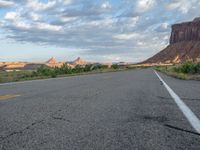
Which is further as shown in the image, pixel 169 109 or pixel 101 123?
pixel 169 109

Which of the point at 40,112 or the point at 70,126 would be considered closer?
the point at 70,126

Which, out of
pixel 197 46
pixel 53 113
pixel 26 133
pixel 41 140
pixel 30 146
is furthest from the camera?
pixel 197 46

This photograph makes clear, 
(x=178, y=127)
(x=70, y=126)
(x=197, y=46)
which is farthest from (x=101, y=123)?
(x=197, y=46)

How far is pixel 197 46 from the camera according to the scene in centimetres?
19550

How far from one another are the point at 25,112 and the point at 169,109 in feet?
10.3

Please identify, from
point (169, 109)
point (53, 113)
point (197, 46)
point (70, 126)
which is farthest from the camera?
point (197, 46)

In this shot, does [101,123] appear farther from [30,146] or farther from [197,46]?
[197,46]

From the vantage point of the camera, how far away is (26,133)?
5090 mm

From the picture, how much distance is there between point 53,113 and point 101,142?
270 centimetres

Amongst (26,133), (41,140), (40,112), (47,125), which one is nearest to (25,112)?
(40,112)

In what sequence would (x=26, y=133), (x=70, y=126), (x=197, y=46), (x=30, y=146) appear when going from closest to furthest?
(x=30, y=146), (x=26, y=133), (x=70, y=126), (x=197, y=46)

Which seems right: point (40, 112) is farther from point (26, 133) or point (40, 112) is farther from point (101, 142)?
point (101, 142)

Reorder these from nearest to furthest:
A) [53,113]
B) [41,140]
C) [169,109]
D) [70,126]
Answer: [41,140] → [70,126] → [53,113] → [169,109]

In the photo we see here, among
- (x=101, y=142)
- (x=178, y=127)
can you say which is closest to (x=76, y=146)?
(x=101, y=142)
